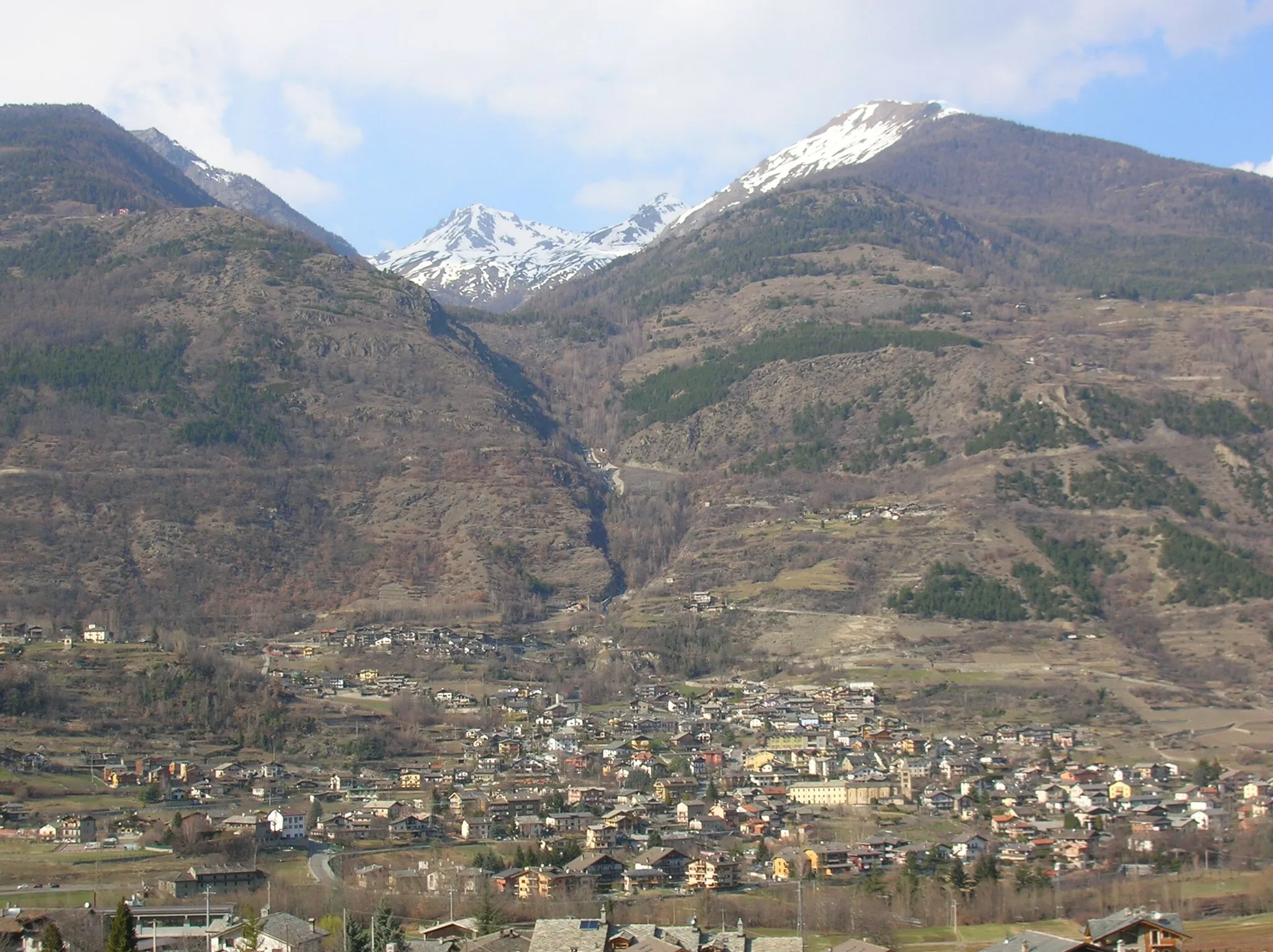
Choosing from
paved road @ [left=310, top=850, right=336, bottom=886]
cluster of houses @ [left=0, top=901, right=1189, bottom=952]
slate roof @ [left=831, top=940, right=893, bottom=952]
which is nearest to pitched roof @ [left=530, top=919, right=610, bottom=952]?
cluster of houses @ [left=0, top=901, right=1189, bottom=952]

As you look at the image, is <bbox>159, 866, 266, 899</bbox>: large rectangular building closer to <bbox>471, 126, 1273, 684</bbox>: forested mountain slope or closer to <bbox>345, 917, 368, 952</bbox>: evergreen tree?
<bbox>345, 917, 368, 952</bbox>: evergreen tree

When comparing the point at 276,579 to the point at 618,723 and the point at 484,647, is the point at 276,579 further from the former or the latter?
the point at 618,723

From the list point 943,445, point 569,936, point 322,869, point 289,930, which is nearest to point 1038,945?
point 569,936

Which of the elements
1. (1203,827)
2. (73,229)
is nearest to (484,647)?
(1203,827)

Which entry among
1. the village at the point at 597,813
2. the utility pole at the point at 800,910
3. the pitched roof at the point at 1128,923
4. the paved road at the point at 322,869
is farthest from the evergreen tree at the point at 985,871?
the paved road at the point at 322,869

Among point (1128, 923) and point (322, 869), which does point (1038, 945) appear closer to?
point (1128, 923)
